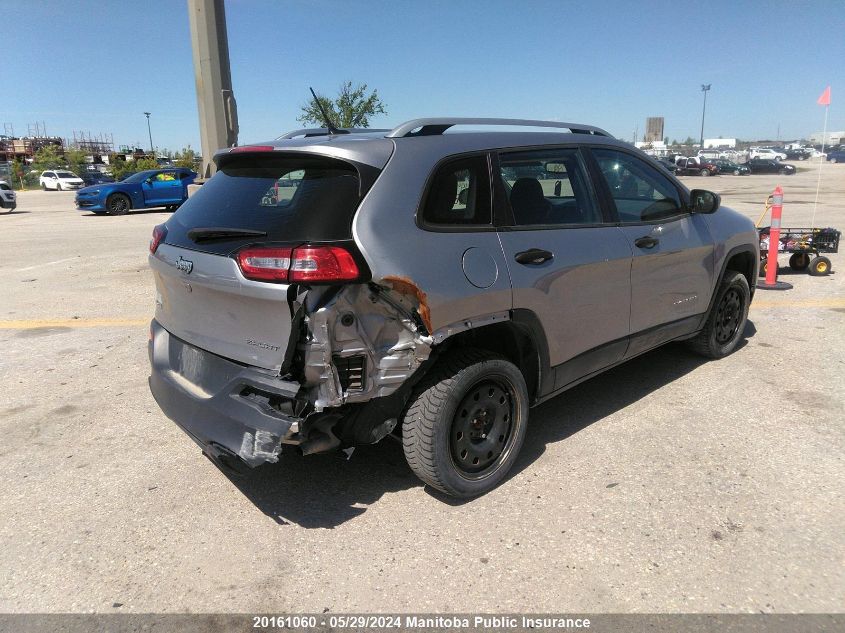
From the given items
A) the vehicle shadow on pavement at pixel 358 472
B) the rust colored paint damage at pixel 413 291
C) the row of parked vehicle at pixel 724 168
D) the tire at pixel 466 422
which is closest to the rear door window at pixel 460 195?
the rust colored paint damage at pixel 413 291

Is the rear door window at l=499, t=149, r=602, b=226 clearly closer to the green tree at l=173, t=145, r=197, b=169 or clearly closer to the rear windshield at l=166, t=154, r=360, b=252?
the rear windshield at l=166, t=154, r=360, b=252

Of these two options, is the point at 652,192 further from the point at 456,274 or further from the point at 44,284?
the point at 44,284

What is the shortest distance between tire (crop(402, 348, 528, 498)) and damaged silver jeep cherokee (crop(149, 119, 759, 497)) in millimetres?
10

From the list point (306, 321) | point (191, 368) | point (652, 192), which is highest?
point (652, 192)

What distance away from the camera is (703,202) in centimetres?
457

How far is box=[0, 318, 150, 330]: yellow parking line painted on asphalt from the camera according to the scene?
6.62m

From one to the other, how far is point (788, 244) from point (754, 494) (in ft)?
21.6

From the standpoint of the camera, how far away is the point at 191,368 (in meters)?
3.17

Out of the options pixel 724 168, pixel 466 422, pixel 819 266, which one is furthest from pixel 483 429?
pixel 724 168

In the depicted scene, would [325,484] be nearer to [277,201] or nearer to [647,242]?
[277,201]

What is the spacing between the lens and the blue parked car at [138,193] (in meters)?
20.4

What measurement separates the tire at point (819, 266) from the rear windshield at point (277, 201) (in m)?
8.06

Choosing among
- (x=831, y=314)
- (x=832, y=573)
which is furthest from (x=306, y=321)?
(x=831, y=314)

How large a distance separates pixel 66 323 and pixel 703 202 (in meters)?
6.30
